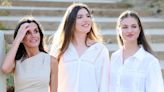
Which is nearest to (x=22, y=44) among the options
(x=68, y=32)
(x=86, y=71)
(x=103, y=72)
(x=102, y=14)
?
(x=68, y=32)

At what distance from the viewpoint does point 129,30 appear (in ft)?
10.6

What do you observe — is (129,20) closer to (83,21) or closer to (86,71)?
(83,21)

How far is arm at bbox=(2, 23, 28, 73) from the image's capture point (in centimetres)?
307

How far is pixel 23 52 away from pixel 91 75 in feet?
1.69

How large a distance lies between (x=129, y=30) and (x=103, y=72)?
355 mm

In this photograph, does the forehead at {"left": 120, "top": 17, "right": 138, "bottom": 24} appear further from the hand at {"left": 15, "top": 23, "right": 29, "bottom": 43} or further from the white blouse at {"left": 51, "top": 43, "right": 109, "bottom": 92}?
the hand at {"left": 15, "top": 23, "right": 29, "bottom": 43}

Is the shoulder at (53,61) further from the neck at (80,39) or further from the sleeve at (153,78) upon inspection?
the sleeve at (153,78)

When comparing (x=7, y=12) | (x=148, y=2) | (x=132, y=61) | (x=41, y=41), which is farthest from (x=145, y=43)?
(x=148, y=2)

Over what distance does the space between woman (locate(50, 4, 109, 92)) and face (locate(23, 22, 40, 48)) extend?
29 centimetres

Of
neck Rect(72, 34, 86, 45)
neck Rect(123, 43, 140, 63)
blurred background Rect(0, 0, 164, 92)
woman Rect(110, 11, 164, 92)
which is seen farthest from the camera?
blurred background Rect(0, 0, 164, 92)

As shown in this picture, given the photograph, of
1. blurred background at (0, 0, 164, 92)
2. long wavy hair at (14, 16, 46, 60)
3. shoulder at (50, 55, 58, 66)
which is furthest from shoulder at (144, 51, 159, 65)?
blurred background at (0, 0, 164, 92)

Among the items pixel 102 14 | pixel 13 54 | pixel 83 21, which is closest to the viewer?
pixel 13 54

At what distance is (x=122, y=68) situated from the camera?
10.6ft

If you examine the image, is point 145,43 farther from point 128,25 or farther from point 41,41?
point 41,41
